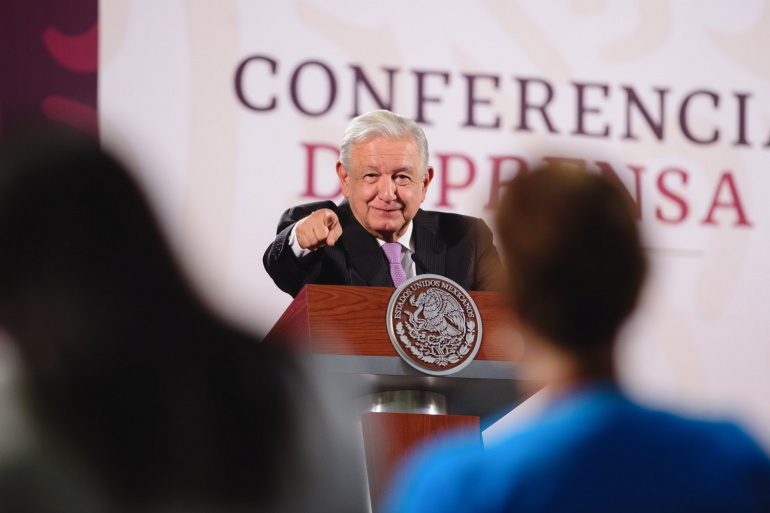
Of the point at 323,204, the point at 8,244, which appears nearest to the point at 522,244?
the point at 8,244

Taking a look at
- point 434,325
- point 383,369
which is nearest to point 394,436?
point 383,369

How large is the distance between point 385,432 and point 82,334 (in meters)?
1.03

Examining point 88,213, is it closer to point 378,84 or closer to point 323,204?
point 323,204

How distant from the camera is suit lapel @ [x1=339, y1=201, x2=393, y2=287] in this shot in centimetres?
301

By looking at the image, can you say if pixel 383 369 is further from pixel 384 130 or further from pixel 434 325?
pixel 384 130

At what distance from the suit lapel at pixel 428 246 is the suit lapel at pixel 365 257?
4.7 inches

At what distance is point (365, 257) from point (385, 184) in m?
0.23

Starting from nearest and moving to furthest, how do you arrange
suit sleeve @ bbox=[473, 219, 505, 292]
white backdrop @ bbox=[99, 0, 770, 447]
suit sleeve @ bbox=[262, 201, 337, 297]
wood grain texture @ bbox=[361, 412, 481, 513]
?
wood grain texture @ bbox=[361, 412, 481, 513]
suit sleeve @ bbox=[262, 201, 337, 297]
suit sleeve @ bbox=[473, 219, 505, 292]
white backdrop @ bbox=[99, 0, 770, 447]

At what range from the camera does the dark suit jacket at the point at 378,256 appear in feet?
9.80

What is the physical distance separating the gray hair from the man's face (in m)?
0.01

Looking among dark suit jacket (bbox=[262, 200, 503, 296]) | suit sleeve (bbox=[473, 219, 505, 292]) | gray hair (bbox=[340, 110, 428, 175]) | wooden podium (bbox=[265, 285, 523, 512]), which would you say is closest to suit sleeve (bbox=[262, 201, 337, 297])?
dark suit jacket (bbox=[262, 200, 503, 296])

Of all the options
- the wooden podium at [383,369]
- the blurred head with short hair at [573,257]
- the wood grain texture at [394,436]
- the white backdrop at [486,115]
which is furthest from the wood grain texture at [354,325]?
the white backdrop at [486,115]

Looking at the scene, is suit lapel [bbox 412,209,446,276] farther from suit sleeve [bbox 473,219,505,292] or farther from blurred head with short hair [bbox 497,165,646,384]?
blurred head with short hair [bbox 497,165,646,384]

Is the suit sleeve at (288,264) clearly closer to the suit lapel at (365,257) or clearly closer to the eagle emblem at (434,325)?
the suit lapel at (365,257)
